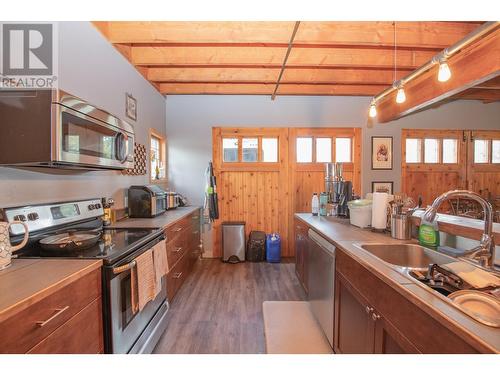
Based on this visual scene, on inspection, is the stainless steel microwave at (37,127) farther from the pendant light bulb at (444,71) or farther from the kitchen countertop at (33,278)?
the pendant light bulb at (444,71)

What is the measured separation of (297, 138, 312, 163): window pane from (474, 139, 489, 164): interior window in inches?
115

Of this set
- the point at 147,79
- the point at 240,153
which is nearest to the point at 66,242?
the point at 147,79

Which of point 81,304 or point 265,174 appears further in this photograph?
point 265,174

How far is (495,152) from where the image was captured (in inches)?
166

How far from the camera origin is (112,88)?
7.98 ft

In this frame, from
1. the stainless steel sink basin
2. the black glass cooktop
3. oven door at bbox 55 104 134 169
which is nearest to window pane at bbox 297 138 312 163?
the stainless steel sink basin

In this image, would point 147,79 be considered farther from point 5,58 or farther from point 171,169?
point 5,58

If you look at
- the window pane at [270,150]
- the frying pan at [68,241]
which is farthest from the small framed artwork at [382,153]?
the frying pan at [68,241]

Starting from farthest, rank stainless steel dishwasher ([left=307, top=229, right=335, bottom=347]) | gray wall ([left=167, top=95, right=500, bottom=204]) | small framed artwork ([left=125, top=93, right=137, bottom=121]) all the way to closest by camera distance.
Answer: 1. gray wall ([left=167, top=95, right=500, bottom=204])
2. small framed artwork ([left=125, top=93, right=137, bottom=121])
3. stainless steel dishwasher ([left=307, top=229, right=335, bottom=347])

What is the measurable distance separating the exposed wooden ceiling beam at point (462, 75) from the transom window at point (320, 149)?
4.08 feet

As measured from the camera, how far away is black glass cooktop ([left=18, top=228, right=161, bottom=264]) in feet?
4.23

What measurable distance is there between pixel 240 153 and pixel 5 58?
299cm

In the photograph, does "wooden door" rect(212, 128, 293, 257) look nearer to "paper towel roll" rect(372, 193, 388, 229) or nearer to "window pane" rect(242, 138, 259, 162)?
"window pane" rect(242, 138, 259, 162)

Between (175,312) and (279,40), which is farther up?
(279,40)
